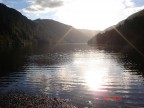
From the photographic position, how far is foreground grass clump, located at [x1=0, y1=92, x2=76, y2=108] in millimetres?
33144

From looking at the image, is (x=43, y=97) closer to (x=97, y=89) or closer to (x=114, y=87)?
(x=97, y=89)

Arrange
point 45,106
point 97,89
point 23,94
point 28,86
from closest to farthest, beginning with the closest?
point 45,106
point 23,94
point 97,89
point 28,86

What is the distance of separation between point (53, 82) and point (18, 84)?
7.23 m

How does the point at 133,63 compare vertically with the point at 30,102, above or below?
above

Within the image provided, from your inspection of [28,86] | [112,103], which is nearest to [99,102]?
[112,103]

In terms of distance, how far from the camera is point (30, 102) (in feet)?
115

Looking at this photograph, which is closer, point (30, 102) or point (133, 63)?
point (30, 102)

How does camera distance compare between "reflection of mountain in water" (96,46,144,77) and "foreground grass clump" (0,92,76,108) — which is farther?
"reflection of mountain in water" (96,46,144,77)

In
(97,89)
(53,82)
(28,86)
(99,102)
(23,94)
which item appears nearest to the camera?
(99,102)

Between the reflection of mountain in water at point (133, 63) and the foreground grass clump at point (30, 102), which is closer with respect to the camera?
the foreground grass clump at point (30, 102)

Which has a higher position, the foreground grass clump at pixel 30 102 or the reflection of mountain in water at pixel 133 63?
the reflection of mountain in water at pixel 133 63

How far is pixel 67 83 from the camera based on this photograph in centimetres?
5044

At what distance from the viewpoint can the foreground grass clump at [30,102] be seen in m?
33.1

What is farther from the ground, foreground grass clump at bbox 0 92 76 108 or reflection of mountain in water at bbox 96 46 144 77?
reflection of mountain in water at bbox 96 46 144 77
